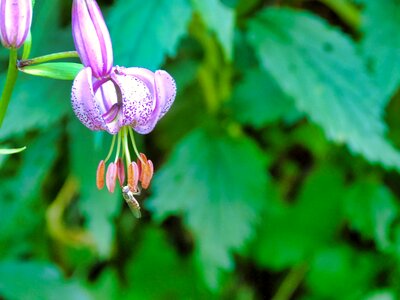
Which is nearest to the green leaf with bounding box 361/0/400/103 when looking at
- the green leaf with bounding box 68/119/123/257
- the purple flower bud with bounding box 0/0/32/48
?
the green leaf with bounding box 68/119/123/257

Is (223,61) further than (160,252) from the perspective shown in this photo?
No

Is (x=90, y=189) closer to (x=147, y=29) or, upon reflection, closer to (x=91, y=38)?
(x=147, y=29)

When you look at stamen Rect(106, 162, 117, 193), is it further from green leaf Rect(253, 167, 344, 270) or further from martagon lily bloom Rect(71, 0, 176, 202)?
green leaf Rect(253, 167, 344, 270)

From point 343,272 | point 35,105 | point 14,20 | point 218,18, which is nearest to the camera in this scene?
point 14,20

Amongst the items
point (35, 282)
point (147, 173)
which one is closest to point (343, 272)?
point (35, 282)

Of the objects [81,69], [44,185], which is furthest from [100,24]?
[44,185]

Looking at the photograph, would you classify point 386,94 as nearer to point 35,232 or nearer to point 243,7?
point 243,7
